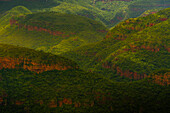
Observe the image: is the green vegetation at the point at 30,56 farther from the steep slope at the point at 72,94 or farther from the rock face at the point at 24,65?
the steep slope at the point at 72,94

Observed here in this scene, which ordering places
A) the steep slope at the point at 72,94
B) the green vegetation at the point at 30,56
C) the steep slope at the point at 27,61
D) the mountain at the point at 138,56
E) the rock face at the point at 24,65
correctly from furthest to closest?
the mountain at the point at 138,56 → the green vegetation at the point at 30,56 → the steep slope at the point at 27,61 → the rock face at the point at 24,65 → the steep slope at the point at 72,94

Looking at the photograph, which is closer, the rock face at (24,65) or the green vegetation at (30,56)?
the rock face at (24,65)

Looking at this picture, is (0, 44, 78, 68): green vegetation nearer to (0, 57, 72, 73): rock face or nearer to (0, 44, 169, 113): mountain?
(0, 44, 169, 113): mountain

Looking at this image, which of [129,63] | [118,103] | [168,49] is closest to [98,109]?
[118,103]

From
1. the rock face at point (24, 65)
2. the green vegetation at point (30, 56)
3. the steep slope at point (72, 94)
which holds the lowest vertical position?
the steep slope at point (72, 94)

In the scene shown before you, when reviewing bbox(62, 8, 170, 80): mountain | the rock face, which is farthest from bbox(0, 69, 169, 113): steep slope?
Answer: bbox(62, 8, 170, 80): mountain

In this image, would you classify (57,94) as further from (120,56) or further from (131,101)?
(120,56)

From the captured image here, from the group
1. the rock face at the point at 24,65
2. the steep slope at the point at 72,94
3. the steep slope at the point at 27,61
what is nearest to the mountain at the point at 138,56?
the steep slope at the point at 72,94

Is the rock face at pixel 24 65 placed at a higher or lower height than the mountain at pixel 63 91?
higher
